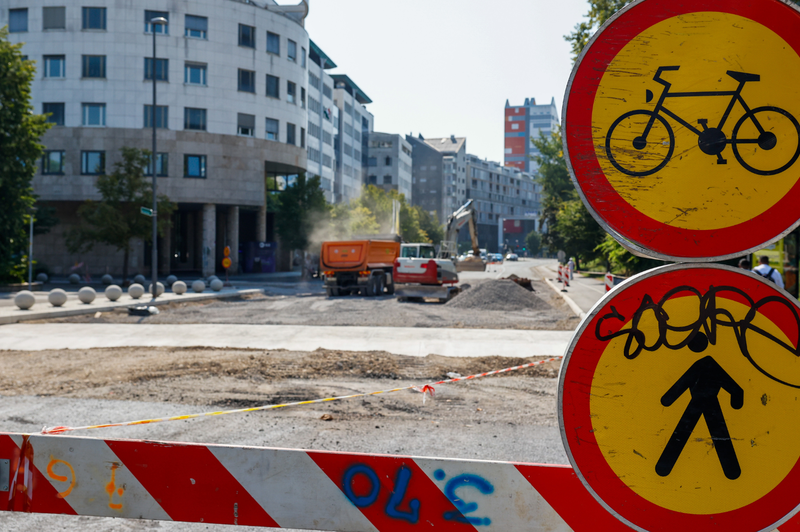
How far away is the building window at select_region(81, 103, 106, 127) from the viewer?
1666 inches

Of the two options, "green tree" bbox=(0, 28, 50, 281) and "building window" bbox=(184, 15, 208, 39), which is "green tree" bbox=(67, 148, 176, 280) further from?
"building window" bbox=(184, 15, 208, 39)

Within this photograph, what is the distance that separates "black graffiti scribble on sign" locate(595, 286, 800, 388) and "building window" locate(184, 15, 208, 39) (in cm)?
4759

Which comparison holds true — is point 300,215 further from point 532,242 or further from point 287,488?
point 532,242

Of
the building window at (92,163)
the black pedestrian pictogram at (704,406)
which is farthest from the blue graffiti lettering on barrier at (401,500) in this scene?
the building window at (92,163)

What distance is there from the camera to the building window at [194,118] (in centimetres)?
4344

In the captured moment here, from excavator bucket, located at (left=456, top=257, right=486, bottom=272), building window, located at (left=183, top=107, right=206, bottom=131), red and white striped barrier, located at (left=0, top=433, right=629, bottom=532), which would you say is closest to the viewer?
red and white striped barrier, located at (left=0, top=433, right=629, bottom=532)

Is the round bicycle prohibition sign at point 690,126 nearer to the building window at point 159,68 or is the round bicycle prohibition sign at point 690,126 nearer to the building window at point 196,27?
the building window at point 159,68

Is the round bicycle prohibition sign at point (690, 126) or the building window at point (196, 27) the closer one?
the round bicycle prohibition sign at point (690, 126)

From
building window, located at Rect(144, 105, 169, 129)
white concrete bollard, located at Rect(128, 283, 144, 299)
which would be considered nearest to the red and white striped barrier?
white concrete bollard, located at Rect(128, 283, 144, 299)

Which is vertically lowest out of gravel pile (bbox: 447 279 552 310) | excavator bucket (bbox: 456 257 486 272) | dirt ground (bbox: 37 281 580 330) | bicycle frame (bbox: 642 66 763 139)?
dirt ground (bbox: 37 281 580 330)

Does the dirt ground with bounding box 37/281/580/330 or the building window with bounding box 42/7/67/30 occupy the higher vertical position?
the building window with bounding box 42/7/67/30

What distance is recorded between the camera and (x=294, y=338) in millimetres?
13531

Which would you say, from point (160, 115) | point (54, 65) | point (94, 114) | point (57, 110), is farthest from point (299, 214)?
point (54, 65)

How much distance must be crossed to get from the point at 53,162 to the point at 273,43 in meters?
17.6
